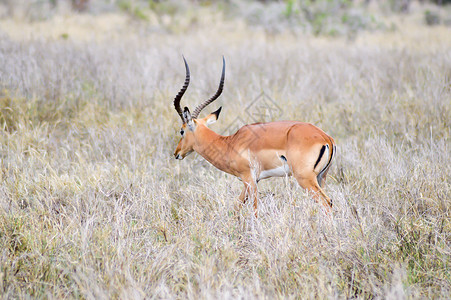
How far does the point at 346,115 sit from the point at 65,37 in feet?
24.7

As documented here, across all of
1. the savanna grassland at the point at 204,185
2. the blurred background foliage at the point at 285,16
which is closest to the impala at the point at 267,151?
the savanna grassland at the point at 204,185

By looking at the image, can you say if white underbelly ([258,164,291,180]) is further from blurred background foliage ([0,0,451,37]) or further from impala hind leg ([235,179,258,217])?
blurred background foliage ([0,0,451,37])

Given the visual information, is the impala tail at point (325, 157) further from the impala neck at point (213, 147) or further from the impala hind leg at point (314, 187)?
the impala neck at point (213, 147)

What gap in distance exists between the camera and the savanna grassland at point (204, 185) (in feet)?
9.68

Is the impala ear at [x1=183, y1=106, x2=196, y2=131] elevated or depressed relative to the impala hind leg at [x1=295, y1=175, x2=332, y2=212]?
elevated

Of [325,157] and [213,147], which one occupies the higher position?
[325,157]

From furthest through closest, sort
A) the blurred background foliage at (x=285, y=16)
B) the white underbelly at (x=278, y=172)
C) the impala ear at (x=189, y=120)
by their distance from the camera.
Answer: the blurred background foliage at (x=285, y=16) → the impala ear at (x=189, y=120) → the white underbelly at (x=278, y=172)

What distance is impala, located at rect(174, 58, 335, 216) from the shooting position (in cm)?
372

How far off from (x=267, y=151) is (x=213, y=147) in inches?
24.8

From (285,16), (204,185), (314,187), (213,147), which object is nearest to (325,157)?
(314,187)

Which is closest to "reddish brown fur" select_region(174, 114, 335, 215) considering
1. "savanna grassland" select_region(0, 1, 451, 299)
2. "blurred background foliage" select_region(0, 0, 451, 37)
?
"savanna grassland" select_region(0, 1, 451, 299)

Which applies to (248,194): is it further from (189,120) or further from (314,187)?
(189,120)

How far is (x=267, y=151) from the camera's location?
3947mm

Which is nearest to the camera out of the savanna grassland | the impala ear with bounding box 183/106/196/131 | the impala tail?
the savanna grassland
